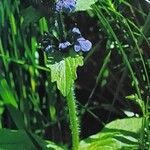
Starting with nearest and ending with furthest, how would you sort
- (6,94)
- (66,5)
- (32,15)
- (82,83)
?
(66,5) → (32,15) → (6,94) → (82,83)

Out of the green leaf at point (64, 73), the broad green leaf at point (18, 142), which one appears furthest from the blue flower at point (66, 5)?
the broad green leaf at point (18, 142)

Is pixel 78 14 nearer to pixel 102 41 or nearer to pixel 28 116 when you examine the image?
pixel 102 41

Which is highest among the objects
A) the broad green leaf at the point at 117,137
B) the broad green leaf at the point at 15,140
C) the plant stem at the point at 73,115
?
the plant stem at the point at 73,115

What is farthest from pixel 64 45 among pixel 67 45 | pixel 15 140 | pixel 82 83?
pixel 82 83

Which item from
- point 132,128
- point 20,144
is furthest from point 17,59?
point 132,128

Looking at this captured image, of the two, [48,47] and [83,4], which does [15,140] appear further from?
[83,4]

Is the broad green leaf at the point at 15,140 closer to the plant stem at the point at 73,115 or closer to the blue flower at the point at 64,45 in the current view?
the plant stem at the point at 73,115
